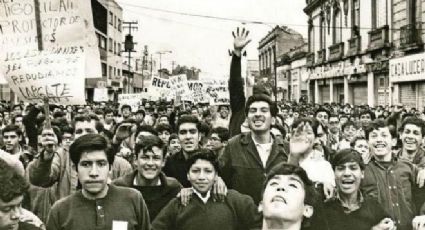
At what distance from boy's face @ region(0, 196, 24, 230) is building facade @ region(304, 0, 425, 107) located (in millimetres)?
19936

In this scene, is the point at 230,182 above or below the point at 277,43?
below

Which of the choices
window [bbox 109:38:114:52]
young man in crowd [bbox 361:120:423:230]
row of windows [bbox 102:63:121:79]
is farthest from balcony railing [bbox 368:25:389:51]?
window [bbox 109:38:114:52]

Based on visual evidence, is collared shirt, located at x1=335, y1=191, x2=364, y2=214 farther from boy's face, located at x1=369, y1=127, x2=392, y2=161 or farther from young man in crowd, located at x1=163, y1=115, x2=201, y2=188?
young man in crowd, located at x1=163, y1=115, x2=201, y2=188

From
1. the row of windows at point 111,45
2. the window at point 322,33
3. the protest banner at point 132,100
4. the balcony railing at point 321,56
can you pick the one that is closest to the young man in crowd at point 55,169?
the protest banner at point 132,100

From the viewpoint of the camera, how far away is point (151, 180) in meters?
4.75

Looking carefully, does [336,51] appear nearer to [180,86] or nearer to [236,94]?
[180,86]

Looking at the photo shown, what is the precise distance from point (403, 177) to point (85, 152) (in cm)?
312

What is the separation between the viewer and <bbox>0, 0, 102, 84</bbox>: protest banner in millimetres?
5520

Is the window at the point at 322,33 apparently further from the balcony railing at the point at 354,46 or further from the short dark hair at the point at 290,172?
the short dark hair at the point at 290,172

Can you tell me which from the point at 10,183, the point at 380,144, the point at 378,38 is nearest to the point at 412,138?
the point at 380,144

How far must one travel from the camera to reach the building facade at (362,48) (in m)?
22.9

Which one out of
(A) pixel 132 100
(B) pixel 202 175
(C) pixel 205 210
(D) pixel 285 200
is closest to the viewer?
(D) pixel 285 200

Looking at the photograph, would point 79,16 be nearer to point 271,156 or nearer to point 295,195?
point 271,156

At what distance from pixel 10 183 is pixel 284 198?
1.41m
